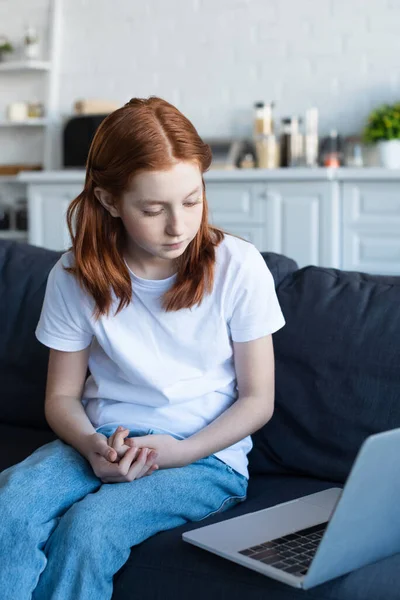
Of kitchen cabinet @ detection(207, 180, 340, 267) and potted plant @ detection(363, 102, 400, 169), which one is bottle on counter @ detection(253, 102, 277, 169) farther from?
potted plant @ detection(363, 102, 400, 169)

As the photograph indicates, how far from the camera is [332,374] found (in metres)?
1.66

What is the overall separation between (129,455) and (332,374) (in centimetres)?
46

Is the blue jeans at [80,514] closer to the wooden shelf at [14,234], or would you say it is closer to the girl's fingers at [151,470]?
the girl's fingers at [151,470]

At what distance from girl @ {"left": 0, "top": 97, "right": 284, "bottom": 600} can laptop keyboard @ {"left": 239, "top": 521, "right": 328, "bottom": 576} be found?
0.62 feet

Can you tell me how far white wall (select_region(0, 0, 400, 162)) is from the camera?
4492mm

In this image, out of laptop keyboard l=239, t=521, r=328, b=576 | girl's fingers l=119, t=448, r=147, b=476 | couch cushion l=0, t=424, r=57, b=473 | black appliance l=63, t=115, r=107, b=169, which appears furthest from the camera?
black appliance l=63, t=115, r=107, b=169

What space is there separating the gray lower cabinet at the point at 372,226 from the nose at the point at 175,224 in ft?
9.08

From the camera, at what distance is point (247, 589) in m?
1.27

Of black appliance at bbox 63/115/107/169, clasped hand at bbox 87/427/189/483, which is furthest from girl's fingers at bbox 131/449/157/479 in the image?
black appliance at bbox 63/115/107/169

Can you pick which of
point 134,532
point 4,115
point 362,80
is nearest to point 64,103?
point 4,115

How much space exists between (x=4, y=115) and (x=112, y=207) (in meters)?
4.14

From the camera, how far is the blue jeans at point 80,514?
127cm

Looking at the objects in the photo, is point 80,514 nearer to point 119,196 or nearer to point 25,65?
point 119,196

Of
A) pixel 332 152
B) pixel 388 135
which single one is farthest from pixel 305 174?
pixel 388 135
